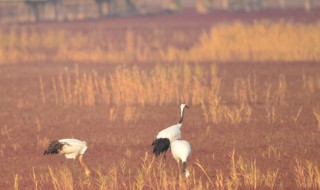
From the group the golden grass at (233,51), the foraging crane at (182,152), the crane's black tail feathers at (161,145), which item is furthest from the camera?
the golden grass at (233,51)

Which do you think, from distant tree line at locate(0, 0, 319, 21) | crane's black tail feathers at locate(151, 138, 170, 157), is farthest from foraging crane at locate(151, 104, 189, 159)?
distant tree line at locate(0, 0, 319, 21)

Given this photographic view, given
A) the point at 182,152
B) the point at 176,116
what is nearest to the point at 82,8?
the point at 176,116

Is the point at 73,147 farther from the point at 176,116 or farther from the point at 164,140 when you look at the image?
the point at 176,116

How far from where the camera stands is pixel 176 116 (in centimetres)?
1906

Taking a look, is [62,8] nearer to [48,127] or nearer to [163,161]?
[48,127]

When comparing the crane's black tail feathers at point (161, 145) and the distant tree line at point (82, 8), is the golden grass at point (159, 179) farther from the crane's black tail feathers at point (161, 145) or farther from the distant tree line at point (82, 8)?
the distant tree line at point (82, 8)

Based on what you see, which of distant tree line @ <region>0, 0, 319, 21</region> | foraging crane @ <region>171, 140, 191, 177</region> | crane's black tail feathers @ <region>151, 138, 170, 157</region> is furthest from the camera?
distant tree line @ <region>0, 0, 319, 21</region>

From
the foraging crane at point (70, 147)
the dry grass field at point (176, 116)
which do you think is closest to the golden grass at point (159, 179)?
the dry grass field at point (176, 116)

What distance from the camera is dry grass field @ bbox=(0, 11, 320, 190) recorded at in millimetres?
12516

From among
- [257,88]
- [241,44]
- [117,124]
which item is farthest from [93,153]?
[241,44]

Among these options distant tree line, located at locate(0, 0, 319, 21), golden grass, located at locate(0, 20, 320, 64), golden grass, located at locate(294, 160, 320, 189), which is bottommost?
golden grass, located at locate(294, 160, 320, 189)

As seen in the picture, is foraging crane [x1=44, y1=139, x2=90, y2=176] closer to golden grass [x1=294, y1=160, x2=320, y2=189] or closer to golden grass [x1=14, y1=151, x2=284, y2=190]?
golden grass [x1=14, y1=151, x2=284, y2=190]

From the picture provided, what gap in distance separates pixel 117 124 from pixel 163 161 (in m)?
4.50

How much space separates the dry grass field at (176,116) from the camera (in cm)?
1252
